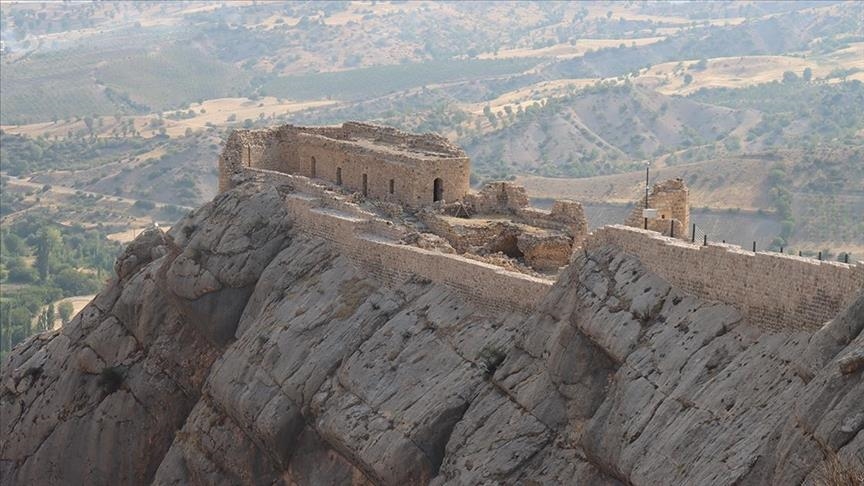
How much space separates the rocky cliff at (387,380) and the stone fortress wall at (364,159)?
97.6 inches

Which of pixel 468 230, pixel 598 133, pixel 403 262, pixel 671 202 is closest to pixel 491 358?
pixel 403 262

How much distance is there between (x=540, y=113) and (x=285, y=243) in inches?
5731

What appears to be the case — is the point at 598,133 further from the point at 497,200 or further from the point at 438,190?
the point at 497,200

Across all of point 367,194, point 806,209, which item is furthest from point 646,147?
point 367,194

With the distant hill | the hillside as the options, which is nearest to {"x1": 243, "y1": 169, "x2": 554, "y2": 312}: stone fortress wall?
the hillside

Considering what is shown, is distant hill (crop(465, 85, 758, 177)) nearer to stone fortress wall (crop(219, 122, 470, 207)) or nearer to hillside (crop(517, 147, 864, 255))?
hillside (crop(517, 147, 864, 255))

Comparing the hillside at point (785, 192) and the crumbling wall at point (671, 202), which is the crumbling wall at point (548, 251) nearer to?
the crumbling wall at point (671, 202)

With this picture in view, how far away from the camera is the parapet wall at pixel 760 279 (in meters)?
26.9

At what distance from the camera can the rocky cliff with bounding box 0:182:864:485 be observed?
2652 centimetres

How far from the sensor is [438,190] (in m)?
44.8

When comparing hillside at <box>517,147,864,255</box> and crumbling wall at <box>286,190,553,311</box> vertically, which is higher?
crumbling wall at <box>286,190,553,311</box>

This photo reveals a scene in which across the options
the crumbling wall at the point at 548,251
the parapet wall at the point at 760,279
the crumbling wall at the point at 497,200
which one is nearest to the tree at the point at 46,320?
the crumbling wall at the point at 497,200

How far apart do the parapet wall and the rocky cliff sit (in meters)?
0.29

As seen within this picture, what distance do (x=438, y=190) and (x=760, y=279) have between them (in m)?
17.6
